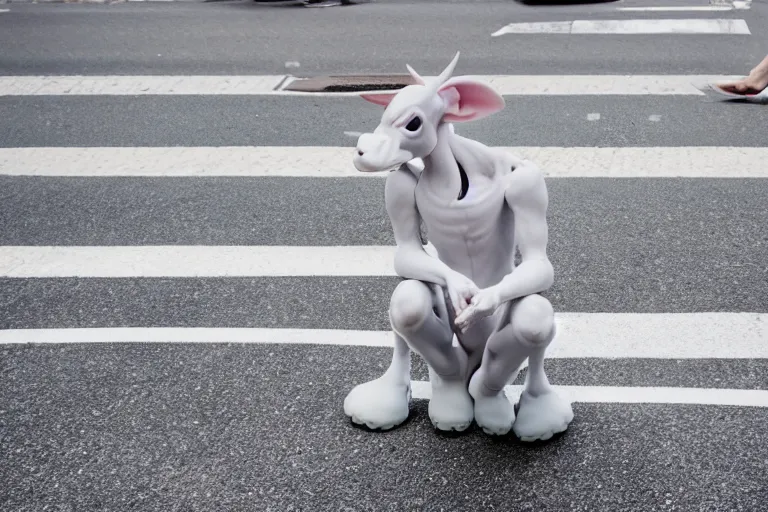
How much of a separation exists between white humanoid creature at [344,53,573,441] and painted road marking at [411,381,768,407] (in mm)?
287

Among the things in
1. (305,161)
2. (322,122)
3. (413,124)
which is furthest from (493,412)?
(322,122)

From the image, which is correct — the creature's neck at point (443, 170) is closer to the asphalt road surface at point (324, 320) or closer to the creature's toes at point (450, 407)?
the creature's toes at point (450, 407)

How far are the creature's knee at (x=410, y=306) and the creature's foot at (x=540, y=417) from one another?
586mm

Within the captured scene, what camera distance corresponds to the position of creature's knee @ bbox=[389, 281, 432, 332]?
322 centimetres

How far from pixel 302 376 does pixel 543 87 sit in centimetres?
489

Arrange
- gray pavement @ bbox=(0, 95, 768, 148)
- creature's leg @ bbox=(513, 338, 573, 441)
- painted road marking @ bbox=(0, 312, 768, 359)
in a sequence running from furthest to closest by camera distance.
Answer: gray pavement @ bbox=(0, 95, 768, 148), painted road marking @ bbox=(0, 312, 768, 359), creature's leg @ bbox=(513, 338, 573, 441)

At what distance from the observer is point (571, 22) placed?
10.6 m

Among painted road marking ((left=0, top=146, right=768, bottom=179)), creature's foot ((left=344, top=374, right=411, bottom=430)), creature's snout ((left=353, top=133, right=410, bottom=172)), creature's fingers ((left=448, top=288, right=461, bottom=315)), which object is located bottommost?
painted road marking ((left=0, top=146, right=768, bottom=179))

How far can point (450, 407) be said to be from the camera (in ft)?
11.6

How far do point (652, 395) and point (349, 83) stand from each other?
17.2ft

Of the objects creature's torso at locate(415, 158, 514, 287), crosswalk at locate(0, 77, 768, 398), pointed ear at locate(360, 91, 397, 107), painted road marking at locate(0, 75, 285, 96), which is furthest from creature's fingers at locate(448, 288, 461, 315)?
painted road marking at locate(0, 75, 285, 96)

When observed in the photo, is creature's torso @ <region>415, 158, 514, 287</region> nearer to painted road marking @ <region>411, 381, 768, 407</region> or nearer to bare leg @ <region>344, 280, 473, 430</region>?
bare leg @ <region>344, 280, 473, 430</region>

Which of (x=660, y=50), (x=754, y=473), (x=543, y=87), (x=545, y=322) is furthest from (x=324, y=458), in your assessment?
(x=660, y=50)

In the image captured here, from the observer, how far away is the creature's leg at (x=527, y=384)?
3.18 meters
